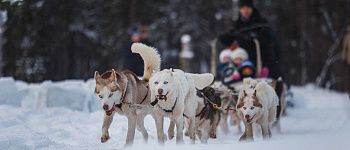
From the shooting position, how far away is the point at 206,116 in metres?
7.39

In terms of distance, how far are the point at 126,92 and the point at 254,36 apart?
207 inches

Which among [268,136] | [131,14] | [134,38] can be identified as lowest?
[268,136]

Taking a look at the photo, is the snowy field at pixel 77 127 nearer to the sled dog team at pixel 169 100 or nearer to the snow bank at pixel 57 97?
the snow bank at pixel 57 97

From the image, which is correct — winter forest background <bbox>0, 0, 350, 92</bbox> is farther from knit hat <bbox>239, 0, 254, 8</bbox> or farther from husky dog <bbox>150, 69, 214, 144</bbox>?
husky dog <bbox>150, 69, 214, 144</bbox>

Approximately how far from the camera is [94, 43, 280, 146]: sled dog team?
6043 millimetres

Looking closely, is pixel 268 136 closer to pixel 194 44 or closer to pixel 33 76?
pixel 33 76

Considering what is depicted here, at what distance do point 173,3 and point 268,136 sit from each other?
2535 cm

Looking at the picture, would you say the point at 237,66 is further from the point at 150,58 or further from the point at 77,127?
the point at 150,58

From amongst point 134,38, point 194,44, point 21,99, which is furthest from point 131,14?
point 21,99

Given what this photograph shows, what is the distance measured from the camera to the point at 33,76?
2444cm

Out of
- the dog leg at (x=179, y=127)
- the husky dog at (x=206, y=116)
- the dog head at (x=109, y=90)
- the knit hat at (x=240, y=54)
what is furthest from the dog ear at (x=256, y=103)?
the knit hat at (x=240, y=54)

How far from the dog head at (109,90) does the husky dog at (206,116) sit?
1.34 meters

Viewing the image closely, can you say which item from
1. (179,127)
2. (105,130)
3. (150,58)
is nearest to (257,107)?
(179,127)

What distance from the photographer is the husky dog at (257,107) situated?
6.73 metres
